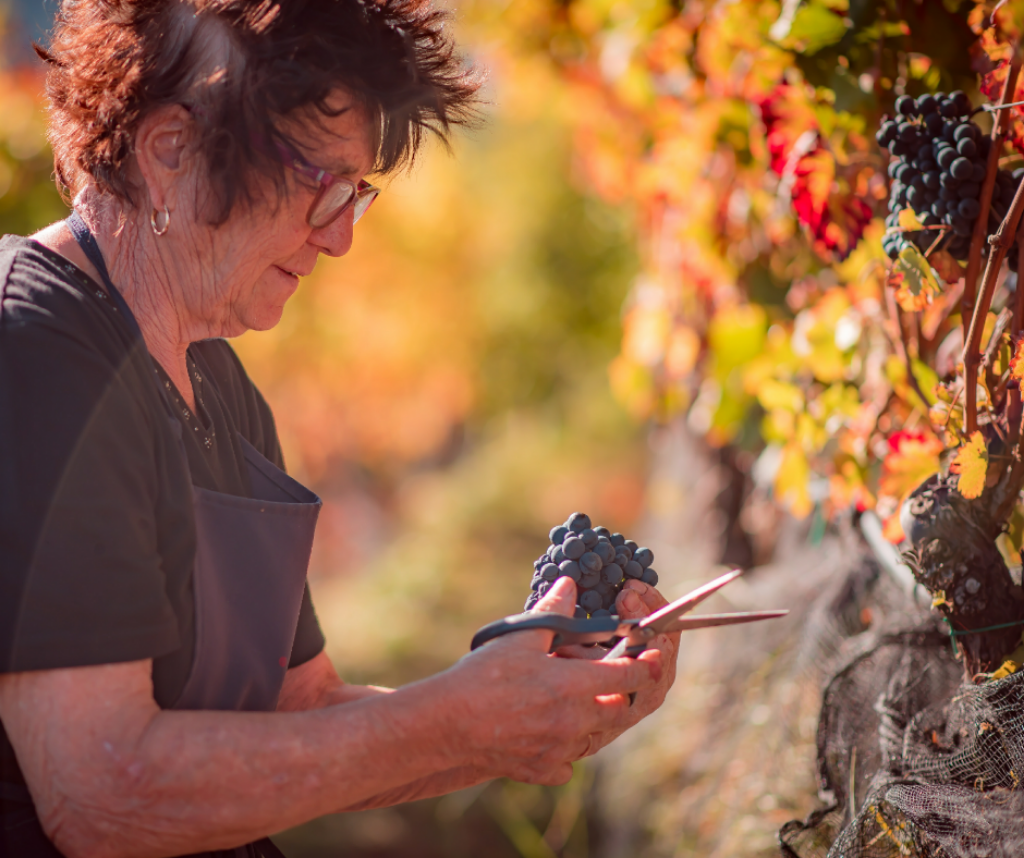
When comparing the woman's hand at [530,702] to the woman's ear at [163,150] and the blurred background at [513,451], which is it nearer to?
the woman's ear at [163,150]

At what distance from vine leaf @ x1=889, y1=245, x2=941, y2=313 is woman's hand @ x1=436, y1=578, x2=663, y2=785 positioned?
0.74 meters

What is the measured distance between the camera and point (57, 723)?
0.91 m

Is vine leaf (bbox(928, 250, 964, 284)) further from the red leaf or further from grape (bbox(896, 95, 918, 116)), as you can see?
the red leaf

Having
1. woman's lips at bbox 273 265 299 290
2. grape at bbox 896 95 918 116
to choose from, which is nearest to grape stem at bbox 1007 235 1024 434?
grape at bbox 896 95 918 116

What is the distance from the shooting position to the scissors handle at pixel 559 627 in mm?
1058

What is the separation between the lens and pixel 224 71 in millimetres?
1111

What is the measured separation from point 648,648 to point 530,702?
0.24m

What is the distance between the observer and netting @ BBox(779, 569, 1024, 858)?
113 centimetres

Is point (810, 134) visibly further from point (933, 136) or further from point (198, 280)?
point (198, 280)

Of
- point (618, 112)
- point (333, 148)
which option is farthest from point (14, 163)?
point (333, 148)

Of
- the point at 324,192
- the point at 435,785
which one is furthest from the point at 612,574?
the point at 324,192

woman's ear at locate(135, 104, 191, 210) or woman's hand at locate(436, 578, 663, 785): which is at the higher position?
woman's ear at locate(135, 104, 191, 210)

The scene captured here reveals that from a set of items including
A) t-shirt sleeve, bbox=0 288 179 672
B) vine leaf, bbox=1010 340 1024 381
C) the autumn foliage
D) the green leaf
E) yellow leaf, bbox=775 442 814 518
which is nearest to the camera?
t-shirt sleeve, bbox=0 288 179 672

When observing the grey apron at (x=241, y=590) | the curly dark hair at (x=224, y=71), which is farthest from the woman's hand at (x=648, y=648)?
the curly dark hair at (x=224, y=71)
